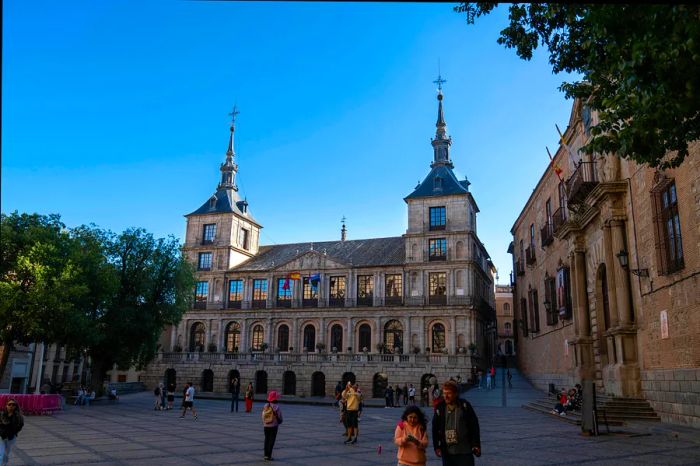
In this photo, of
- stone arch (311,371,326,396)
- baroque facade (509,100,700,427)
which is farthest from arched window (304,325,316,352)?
baroque facade (509,100,700,427)

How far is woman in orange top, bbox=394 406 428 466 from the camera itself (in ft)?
20.3

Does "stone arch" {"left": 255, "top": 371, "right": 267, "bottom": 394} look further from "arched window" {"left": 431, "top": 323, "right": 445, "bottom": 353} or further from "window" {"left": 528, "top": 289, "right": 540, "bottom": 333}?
"window" {"left": 528, "top": 289, "right": 540, "bottom": 333}

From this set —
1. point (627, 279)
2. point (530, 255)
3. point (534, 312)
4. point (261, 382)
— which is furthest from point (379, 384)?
point (627, 279)

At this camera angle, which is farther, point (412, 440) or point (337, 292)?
point (337, 292)

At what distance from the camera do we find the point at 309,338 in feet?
164

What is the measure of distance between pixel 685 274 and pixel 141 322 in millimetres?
25857

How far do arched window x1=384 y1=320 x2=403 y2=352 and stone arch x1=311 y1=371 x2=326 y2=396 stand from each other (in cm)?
628

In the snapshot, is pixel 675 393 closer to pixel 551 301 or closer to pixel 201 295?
pixel 551 301

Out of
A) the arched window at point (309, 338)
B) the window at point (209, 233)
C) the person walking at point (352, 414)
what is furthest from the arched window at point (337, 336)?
the person walking at point (352, 414)

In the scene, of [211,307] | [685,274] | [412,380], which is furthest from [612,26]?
[211,307]

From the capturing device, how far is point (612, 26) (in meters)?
7.39

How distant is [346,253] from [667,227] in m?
39.9

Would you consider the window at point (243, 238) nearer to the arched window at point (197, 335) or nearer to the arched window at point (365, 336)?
the arched window at point (197, 335)

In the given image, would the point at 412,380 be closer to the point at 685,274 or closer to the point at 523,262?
the point at 523,262
